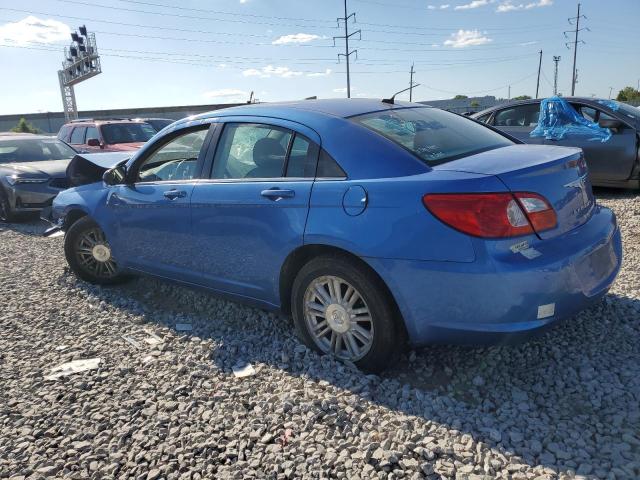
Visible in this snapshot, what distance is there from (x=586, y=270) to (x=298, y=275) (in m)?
1.62

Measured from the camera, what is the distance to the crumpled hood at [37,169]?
9016 mm

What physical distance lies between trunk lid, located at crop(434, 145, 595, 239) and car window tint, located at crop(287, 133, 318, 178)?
769mm

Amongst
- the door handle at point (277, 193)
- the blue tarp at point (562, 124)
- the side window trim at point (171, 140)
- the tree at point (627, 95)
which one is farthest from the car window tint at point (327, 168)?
the tree at point (627, 95)

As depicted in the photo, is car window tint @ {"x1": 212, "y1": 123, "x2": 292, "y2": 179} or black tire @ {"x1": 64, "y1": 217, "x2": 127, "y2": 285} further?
black tire @ {"x1": 64, "y1": 217, "x2": 127, "y2": 285}

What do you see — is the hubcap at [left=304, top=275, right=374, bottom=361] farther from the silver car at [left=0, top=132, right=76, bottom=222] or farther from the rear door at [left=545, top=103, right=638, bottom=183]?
the silver car at [left=0, top=132, right=76, bottom=222]

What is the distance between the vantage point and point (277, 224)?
10.7 feet

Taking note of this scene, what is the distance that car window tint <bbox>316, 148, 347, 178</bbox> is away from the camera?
305cm

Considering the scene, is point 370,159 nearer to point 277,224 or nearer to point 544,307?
point 277,224

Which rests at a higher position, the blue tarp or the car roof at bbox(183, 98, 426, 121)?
the car roof at bbox(183, 98, 426, 121)

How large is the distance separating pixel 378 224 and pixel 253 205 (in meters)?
0.97

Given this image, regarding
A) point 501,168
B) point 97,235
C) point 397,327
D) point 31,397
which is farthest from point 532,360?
point 97,235

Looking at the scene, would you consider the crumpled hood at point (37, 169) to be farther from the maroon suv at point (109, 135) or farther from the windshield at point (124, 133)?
the windshield at point (124, 133)

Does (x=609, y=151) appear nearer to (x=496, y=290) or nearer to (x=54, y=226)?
(x=496, y=290)

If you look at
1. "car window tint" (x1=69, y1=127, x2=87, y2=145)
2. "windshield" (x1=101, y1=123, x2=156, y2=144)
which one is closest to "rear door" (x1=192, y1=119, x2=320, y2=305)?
"windshield" (x1=101, y1=123, x2=156, y2=144)
